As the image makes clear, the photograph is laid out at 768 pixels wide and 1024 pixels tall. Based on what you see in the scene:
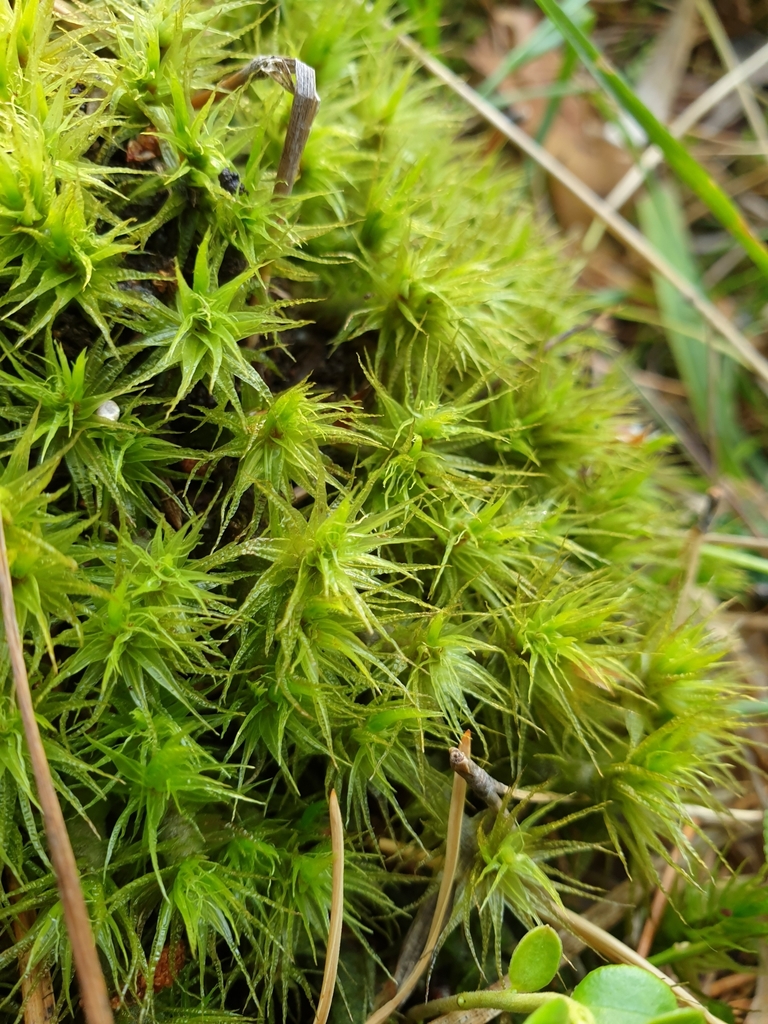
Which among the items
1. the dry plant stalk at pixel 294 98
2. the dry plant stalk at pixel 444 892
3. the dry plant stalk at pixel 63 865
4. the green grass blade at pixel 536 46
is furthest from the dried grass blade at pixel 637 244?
the dry plant stalk at pixel 63 865

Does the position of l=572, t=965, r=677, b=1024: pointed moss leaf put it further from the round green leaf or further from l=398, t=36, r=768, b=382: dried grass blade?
l=398, t=36, r=768, b=382: dried grass blade

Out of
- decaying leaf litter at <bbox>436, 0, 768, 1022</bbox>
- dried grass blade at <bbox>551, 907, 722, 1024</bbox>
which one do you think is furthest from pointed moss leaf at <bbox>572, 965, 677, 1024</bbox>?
decaying leaf litter at <bbox>436, 0, 768, 1022</bbox>

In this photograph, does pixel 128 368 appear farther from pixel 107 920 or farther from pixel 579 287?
pixel 579 287

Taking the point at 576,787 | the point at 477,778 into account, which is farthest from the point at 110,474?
the point at 576,787

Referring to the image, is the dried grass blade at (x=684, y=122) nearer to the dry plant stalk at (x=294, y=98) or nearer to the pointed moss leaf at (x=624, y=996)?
the dry plant stalk at (x=294, y=98)

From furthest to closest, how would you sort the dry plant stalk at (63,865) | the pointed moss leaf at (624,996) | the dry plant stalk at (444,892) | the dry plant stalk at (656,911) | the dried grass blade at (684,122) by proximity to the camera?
the dried grass blade at (684,122)
the dry plant stalk at (656,911)
the dry plant stalk at (444,892)
the pointed moss leaf at (624,996)
the dry plant stalk at (63,865)
